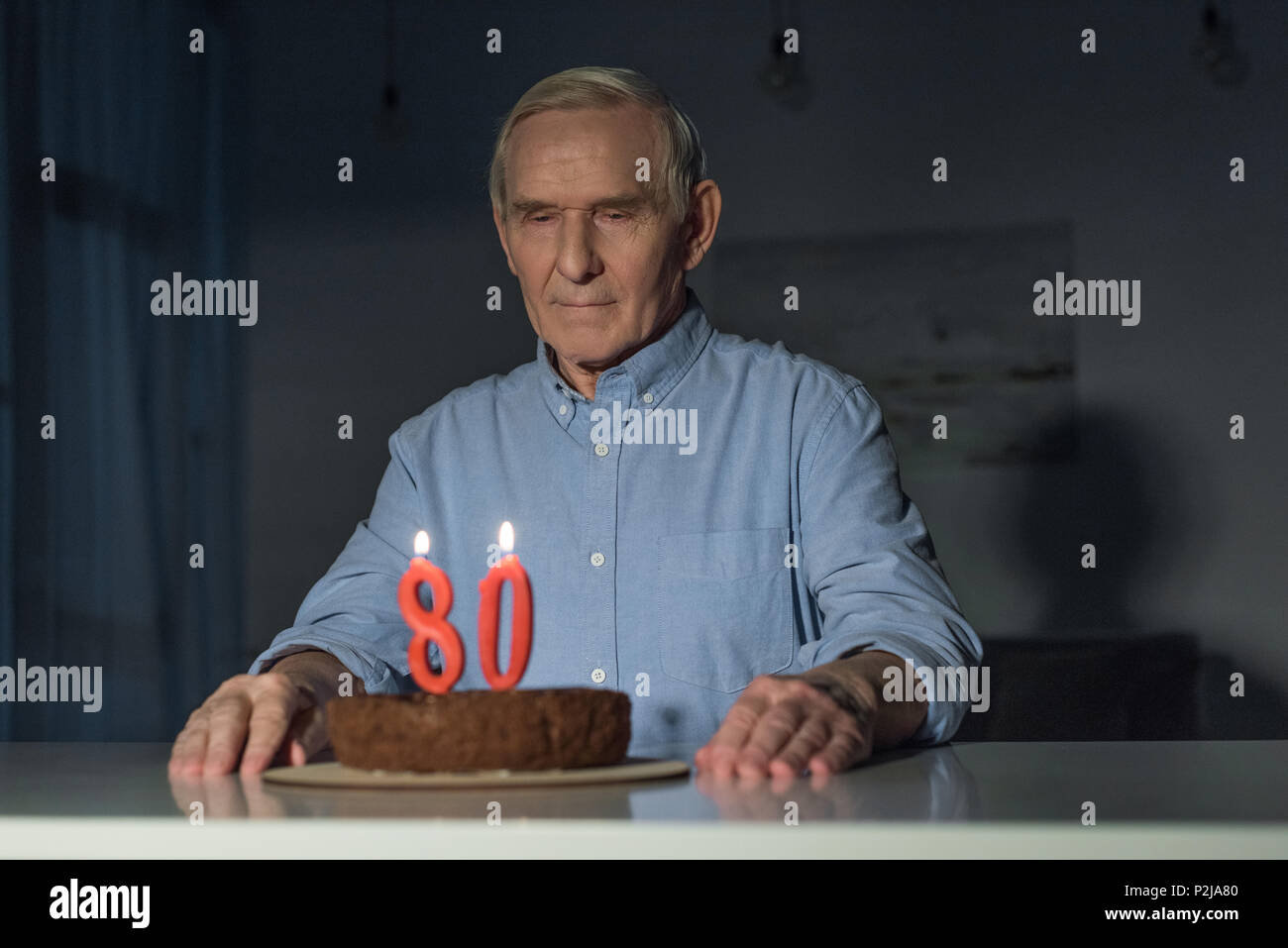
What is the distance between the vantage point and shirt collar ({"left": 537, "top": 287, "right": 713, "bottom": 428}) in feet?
6.26

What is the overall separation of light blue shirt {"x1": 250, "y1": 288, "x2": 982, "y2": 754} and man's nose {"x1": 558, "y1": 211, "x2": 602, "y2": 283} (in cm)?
14

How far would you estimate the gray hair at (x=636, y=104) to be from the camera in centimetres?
187

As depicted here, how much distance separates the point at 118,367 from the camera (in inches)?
154

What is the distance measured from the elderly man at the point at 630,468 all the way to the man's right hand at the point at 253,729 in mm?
324

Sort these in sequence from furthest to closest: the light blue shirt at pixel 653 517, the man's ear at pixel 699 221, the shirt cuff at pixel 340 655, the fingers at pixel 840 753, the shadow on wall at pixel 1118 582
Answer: the shadow on wall at pixel 1118 582 → the man's ear at pixel 699 221 → the light blue shirt at pixel 653 517 → the shirt cuff at pixel 340 655 → the fingers at pixel 840 753

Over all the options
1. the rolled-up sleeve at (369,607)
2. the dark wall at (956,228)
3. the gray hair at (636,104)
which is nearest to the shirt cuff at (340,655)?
the rolled-up sleeve at (369,607)

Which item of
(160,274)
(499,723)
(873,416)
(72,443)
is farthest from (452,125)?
(499,723)

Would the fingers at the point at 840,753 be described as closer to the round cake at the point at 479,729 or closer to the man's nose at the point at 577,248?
the round cake at the point at 479,729

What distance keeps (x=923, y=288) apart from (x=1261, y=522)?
125 centimetres

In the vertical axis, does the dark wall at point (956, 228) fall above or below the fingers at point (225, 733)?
above

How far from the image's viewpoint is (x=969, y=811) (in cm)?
84

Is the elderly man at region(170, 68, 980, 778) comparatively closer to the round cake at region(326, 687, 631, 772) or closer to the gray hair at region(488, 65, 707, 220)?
the gray hair at region(488, 65, 707, 220)

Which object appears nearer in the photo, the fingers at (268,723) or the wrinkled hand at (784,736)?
the wrinkled hand at (784,736)

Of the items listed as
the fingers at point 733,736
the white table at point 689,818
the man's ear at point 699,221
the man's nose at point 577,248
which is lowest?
the white table at point 689,818
